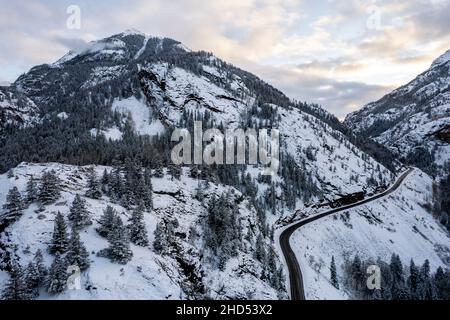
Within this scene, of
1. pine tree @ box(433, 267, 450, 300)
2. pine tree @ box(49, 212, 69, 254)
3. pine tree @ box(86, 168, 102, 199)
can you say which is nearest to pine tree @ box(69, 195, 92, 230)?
pine tree @ box(49, 212, 69, 254)

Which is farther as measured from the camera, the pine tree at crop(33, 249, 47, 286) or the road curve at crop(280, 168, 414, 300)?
the road curve at crop(280, 168, 414, 300)

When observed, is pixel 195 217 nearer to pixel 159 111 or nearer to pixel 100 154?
pixel 100 154

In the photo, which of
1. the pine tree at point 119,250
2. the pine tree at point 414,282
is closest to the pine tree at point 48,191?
the pine tree at point 119,250

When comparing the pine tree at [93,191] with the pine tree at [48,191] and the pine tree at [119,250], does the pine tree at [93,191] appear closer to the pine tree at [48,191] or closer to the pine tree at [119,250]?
the pine tree at [48,191]

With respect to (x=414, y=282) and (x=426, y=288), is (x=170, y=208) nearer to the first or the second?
(x=426, y=288)

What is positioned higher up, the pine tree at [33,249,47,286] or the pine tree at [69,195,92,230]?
the pine tree at [69,195,92,230]

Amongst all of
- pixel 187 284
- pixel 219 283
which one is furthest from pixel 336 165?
pixel 187 284

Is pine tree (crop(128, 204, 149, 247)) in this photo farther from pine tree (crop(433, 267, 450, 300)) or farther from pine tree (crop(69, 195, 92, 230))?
pine tree (crop(433, 267, 450, 300))

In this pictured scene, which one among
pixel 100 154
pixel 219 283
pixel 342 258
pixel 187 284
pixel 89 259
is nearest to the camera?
pixel 89 259
